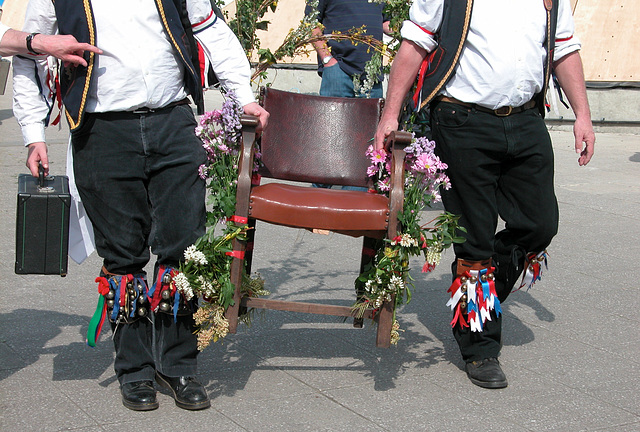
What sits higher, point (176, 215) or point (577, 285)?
point (176, 215)

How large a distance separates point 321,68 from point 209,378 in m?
3.98

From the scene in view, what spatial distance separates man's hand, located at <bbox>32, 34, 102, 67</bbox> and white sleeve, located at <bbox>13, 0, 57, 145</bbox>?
149mm

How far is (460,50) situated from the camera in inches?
144

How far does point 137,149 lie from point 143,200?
222 millimetres

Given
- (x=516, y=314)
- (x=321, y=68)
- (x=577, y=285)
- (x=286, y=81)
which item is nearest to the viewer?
(x=516, y=314)

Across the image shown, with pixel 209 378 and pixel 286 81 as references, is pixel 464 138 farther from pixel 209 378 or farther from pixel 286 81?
pixel 286 81

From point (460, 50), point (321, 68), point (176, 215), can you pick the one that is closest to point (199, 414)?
point (176, 215)

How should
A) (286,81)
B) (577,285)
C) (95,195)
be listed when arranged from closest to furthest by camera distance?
(95,195) → (577,285) → (286,81)

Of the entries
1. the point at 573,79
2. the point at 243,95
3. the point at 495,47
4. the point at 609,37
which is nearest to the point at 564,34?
the point at 573,79

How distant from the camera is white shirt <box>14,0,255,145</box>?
322 centimetres

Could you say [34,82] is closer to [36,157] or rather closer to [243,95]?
[36,157]

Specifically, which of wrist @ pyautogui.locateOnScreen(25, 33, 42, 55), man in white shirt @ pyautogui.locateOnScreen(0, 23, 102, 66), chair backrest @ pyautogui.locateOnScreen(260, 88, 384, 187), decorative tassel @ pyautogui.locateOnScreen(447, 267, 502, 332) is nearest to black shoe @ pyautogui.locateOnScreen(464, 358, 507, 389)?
decorative tassel @ pyautogui.locateOnScreen(447, 267, 502, 332)

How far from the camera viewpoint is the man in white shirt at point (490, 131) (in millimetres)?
3664

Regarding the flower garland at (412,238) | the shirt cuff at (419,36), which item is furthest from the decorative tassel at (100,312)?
the shirt cuff at (419,36)
